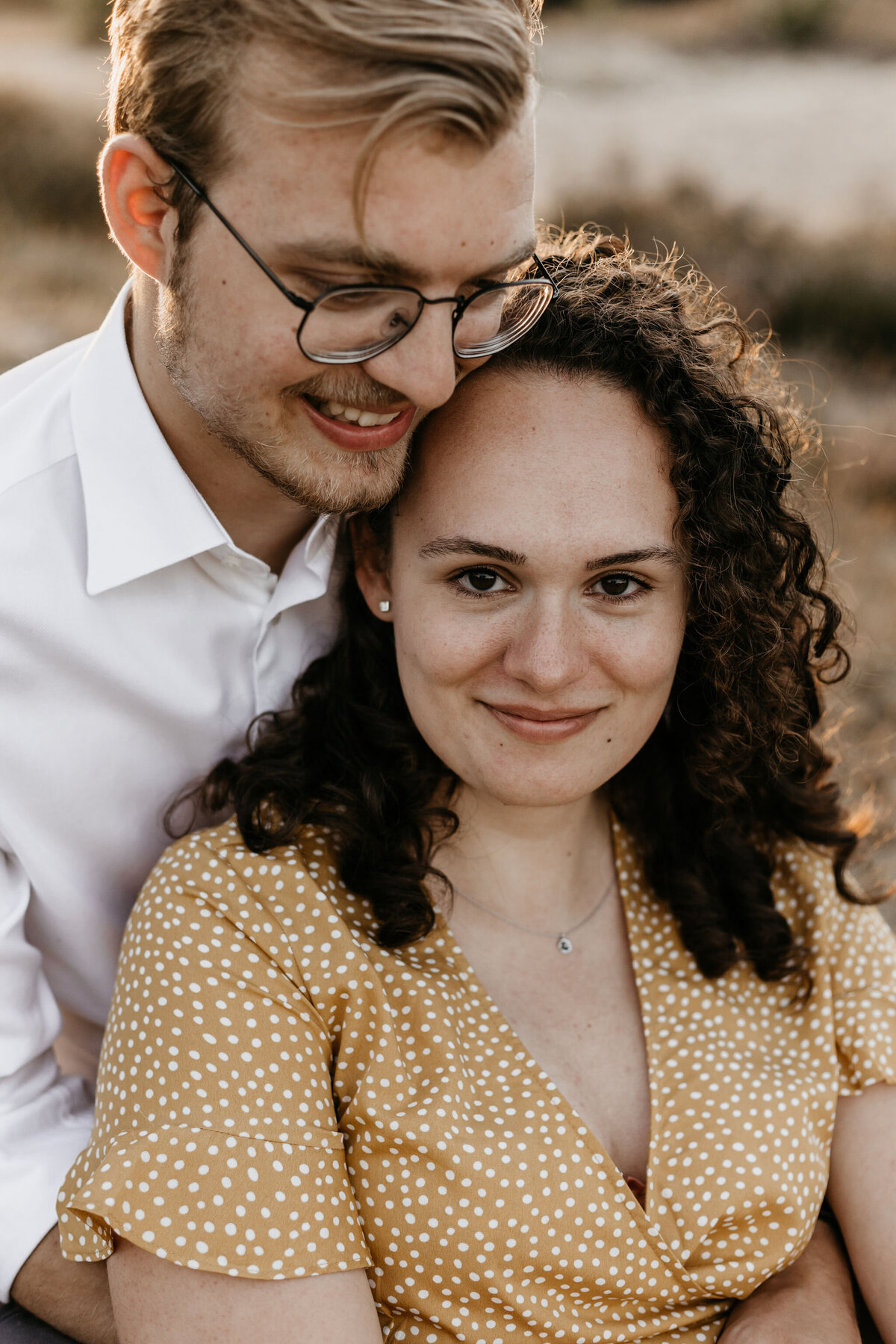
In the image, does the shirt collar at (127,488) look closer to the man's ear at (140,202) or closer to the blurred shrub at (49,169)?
the man's ear at (140,202)

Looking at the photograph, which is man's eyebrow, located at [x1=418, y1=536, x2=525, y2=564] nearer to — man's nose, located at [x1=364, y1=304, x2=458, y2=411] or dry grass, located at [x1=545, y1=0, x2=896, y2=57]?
man's nose, located at [x1=364, y1=304, x2=458, y2=411]

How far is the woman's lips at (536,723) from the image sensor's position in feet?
6.05

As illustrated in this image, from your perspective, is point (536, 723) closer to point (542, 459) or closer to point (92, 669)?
point (542, 459)

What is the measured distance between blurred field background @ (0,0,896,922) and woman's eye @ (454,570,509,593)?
459 centimetres

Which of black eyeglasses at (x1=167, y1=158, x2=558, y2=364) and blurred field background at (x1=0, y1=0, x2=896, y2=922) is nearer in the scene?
black eyeglasses at (x1=167, y1=158, x2=558, y2=364)

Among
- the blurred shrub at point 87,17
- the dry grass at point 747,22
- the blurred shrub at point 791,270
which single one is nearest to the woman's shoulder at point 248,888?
the blurred shrub at point 791,270

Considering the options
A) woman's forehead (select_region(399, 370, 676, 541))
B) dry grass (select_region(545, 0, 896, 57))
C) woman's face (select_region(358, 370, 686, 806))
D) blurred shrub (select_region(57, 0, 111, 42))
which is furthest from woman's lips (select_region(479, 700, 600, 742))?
blurred shrub (select_region(57, 0, 111, 42))

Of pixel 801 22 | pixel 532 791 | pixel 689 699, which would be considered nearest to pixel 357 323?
pixel 532 791

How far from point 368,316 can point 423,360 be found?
0.09 m

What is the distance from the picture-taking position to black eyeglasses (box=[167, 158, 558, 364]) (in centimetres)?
162

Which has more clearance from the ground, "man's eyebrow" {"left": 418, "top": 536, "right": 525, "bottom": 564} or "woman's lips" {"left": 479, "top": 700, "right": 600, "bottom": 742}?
"man's eyebrow" {"left": 418, "top": 536, "right": 525, "bottom": 564}

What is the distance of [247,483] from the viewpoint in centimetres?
201

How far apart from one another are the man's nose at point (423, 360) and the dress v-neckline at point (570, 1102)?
2.76 ft

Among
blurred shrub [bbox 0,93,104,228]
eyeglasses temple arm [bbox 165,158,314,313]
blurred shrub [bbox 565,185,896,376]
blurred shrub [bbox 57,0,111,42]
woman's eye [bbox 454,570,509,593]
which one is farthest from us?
blurred shrub [bbox 57,0,111,42]
